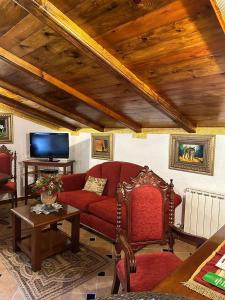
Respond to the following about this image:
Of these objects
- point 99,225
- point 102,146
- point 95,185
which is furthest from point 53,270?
point 102,146

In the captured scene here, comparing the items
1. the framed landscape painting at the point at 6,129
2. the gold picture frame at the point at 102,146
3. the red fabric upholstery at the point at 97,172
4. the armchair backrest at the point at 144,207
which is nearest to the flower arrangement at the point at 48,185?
the armchair backrest at the point at 144,207

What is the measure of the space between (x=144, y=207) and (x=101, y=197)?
187 cm

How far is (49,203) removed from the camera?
2998mm

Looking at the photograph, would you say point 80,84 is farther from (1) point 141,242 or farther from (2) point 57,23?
(1) point 141,242

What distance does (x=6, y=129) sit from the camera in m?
5.01

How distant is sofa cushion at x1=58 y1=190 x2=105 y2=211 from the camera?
143 inches

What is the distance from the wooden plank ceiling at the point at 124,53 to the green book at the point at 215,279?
1.46 meters

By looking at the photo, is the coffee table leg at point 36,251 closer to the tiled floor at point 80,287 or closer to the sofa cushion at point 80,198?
the tiled floor at point 80,287

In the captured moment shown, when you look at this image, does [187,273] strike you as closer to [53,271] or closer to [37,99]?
[53,271]

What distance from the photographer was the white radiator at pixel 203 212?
3.01 m

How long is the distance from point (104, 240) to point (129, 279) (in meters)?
1.96

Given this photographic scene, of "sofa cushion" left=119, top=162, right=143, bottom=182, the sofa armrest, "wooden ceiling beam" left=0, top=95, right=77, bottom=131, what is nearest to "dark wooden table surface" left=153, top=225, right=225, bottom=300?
"sofa cushion" left=119, top=162, right=143, bottom=182

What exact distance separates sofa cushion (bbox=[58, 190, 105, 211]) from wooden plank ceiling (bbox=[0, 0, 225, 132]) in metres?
1.52

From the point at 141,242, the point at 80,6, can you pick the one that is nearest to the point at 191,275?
the point at 141,242
